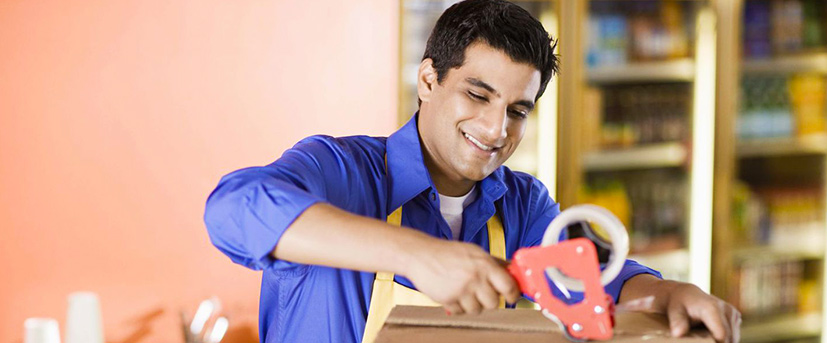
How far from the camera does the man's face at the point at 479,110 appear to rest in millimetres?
1294

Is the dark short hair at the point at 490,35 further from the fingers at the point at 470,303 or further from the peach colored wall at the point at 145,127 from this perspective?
the peach colored wall at the point at 145,127

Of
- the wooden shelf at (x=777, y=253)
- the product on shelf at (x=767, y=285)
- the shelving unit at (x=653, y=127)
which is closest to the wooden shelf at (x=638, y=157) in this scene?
the shelving unit at (x=653, y=127)

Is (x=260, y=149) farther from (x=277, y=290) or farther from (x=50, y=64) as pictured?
(x=277, y=290)

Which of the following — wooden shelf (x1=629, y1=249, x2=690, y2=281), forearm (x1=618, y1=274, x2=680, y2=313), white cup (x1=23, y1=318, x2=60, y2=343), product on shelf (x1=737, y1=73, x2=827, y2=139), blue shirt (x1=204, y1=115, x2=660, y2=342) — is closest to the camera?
blue shirt (x1=204, y1=115, x2=660, y2=342)

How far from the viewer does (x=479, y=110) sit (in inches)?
51.9

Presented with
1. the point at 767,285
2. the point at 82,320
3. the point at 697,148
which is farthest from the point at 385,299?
the point at 767,285

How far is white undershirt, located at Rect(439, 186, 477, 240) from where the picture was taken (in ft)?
4.75

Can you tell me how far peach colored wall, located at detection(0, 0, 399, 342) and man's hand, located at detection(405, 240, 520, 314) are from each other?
171cm

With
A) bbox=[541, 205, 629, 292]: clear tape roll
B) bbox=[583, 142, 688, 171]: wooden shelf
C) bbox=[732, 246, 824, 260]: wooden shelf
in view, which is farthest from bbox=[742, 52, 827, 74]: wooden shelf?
bbox=[541, 205, 629, 292]: clear tape roll

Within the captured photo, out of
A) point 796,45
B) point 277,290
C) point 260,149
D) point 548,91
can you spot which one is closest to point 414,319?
point 277,290

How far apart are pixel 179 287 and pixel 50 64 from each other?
2.37 ft

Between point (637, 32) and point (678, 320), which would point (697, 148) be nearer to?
point (637, 32)

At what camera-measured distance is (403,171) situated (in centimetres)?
137

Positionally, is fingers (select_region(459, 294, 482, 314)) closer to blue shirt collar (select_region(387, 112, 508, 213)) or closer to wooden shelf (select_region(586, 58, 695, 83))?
blue shirt collar (select_region(387, 112, 508, 213))
